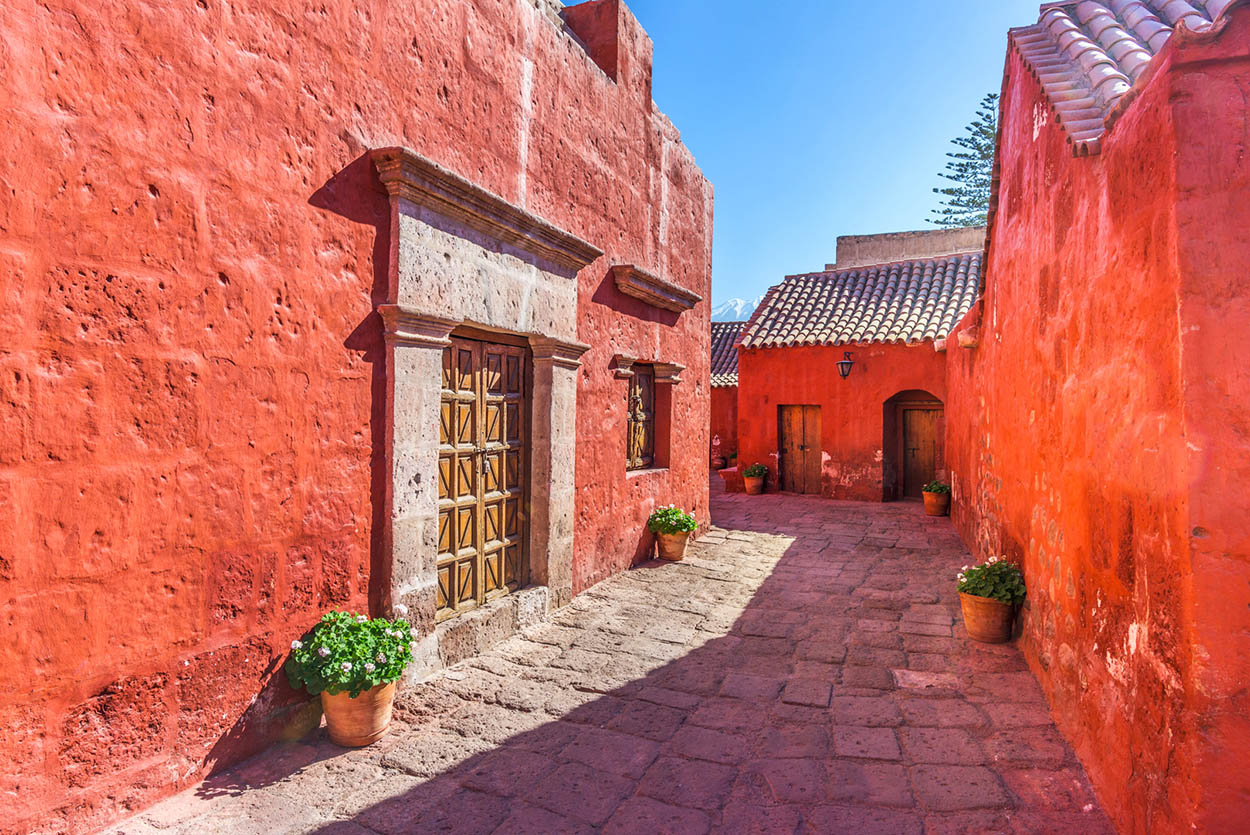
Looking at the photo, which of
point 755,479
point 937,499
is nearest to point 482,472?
point 937,499

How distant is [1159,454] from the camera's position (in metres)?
2.44

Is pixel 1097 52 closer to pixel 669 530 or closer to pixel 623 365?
pixel 623 365

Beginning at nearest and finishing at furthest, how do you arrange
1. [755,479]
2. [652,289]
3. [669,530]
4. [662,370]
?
[652,289] → [669,530] → [662,370] → [755,479]

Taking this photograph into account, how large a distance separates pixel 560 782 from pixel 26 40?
138 inches

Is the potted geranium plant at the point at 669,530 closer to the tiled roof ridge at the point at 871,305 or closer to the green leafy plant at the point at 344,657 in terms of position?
the green leafy plant at the point at 344,657

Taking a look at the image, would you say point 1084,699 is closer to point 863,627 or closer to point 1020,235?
point 863,627

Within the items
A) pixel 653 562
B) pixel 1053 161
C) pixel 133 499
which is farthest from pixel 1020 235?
pixel 133 499

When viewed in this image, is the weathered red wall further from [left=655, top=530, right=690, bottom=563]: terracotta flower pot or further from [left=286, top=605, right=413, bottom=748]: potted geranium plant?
[left=286, top=605, right=413, bottom=748]: potted geranium plant

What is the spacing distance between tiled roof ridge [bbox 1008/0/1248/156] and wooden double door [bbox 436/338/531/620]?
12.0 ft

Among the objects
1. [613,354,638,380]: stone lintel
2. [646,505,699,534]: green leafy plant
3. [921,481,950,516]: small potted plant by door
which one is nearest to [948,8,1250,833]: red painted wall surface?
[613,354,638,380]: stone lintel

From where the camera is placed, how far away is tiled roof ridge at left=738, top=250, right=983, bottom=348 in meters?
→ 12.9

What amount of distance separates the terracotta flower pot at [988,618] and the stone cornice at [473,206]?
397 cm

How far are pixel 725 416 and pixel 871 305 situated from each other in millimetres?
5662

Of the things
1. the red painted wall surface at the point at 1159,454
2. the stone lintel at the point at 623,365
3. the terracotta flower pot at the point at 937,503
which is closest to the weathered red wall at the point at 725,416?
the terracotta flower pot at the point at 937,503
